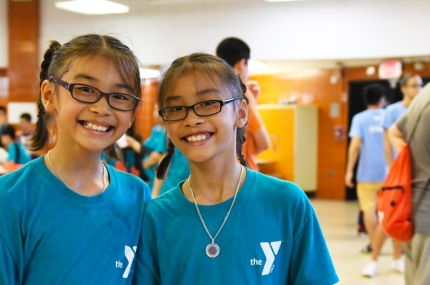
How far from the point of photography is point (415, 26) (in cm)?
544

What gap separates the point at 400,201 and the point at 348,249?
3.34 metres

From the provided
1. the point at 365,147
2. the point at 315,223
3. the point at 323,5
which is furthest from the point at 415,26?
the point at 315,223

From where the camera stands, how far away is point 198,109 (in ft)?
4.55

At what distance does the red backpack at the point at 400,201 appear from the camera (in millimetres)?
2527

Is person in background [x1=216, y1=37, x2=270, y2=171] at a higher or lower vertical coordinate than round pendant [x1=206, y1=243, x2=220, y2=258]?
higher

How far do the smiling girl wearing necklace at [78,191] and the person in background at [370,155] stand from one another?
4.03 meters

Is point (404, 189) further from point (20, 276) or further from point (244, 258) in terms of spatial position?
point (20, 276)

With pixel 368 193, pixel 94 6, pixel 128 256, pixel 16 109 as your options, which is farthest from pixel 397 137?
pixel 16 109

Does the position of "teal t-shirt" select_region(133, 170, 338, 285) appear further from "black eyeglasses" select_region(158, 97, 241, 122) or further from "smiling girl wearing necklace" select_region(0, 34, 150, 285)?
"black eyeglasses" select_region(158, 97, 241, 122)

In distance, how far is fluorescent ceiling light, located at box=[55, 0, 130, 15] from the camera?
19.2ft

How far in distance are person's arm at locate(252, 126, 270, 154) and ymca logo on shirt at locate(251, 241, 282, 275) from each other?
56.6 inches

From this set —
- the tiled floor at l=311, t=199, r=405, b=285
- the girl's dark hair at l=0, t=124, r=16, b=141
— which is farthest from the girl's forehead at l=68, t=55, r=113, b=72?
the girl's dark hair at l=0, t=124, r=16, b=141

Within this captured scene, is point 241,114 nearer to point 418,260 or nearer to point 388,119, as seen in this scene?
point 418,260

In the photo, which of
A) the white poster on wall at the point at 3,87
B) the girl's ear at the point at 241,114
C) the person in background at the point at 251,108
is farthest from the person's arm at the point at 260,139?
the white poster on wall at the point at 3,87
